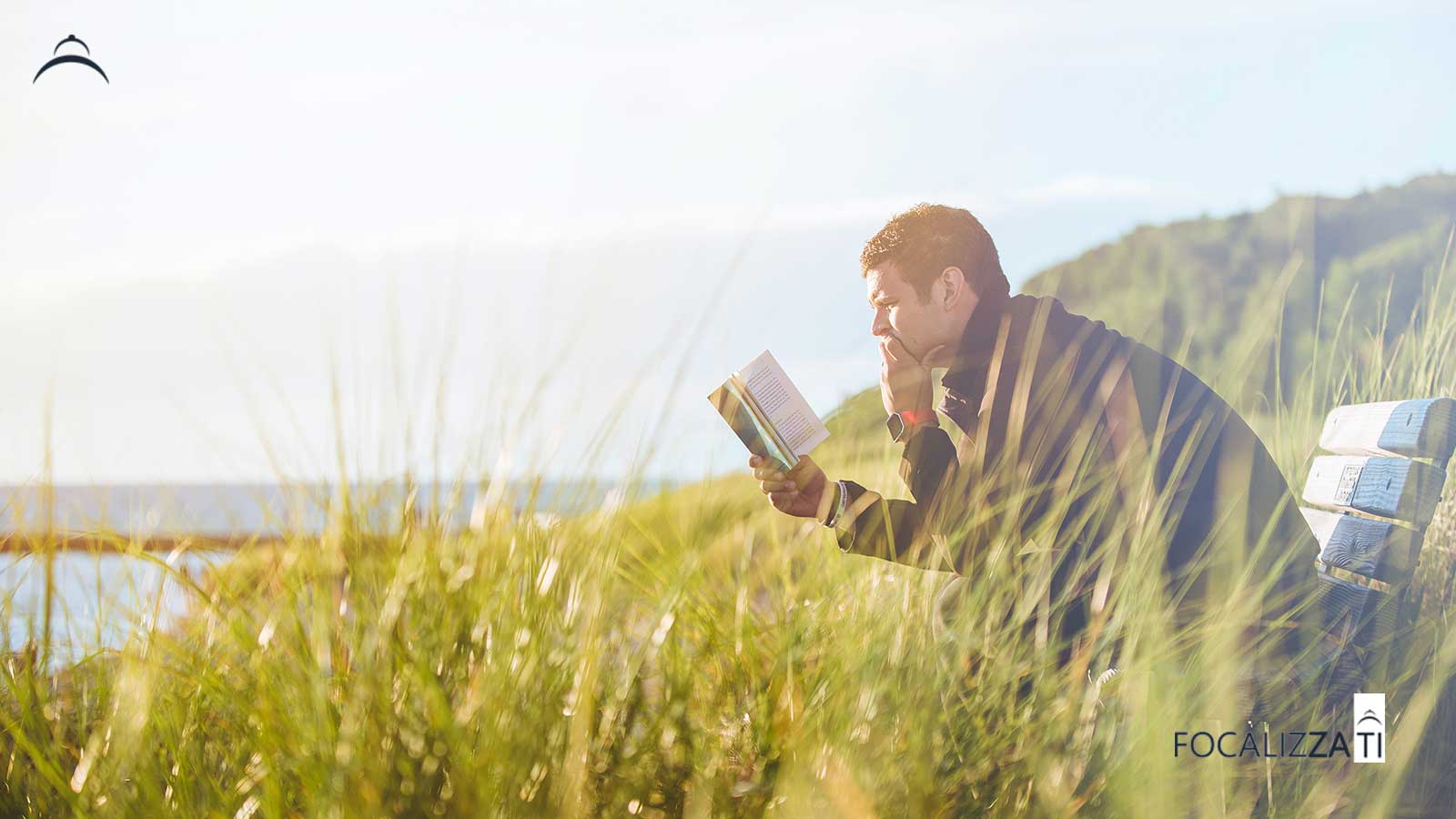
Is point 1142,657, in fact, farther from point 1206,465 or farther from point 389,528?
point 389,528

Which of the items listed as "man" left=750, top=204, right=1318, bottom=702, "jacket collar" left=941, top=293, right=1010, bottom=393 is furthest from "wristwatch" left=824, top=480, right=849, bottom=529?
"jacket collar" left=941, top=293, right=1010, bottom=393

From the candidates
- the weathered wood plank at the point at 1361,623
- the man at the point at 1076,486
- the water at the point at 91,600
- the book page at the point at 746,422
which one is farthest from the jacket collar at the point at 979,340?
the water at the point at 91,600

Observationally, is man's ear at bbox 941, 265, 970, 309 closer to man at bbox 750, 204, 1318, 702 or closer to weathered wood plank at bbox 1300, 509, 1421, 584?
man at bbox 750, 204, 1318, 702

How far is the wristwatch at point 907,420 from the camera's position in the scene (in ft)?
9.20

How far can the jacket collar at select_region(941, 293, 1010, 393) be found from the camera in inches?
108

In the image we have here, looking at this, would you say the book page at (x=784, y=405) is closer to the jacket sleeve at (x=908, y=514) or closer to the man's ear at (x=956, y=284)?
the jacket sleeve at (x=908, y=514)

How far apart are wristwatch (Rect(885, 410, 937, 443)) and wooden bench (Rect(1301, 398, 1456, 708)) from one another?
3.57 feet

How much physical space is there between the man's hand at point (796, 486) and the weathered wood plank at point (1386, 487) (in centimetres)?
164

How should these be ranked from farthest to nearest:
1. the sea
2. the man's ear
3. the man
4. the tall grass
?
the man's ear, the man, the sea, the tall grass

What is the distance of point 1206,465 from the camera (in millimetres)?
2482

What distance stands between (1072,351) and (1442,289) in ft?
8.48

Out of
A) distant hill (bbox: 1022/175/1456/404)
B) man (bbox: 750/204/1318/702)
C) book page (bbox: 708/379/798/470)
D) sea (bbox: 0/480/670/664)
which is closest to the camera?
sea (bbox: 0/480/670/664)

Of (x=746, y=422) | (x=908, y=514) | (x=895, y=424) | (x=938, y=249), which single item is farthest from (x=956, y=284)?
(x=746, y=422)

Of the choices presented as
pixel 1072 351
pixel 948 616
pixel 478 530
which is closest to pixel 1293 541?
pixel 1072 351
